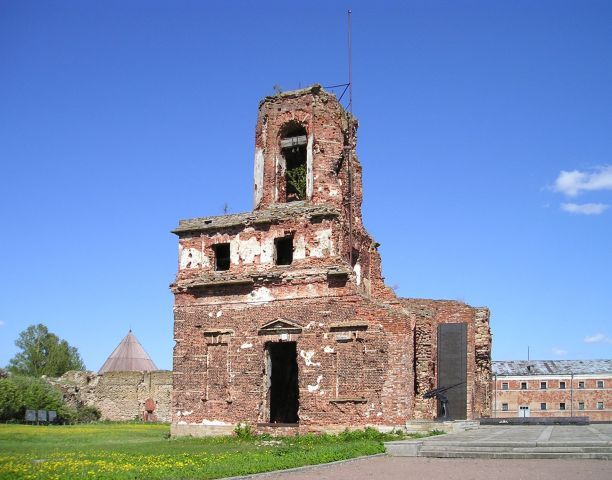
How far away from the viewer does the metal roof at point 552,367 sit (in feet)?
254

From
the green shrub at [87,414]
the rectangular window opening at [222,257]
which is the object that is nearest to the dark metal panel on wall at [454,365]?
the rectangular window opening at [222,257]

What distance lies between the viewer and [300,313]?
80.3ft

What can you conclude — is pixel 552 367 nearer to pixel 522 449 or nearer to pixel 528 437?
pixel 528 437

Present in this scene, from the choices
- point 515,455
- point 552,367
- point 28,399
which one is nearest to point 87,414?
point 28,399

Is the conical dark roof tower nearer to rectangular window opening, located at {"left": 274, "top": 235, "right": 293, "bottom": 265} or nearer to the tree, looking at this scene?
the tree

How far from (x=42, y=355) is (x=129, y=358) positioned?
11.6 m

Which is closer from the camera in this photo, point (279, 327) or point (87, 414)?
point (279, 327)

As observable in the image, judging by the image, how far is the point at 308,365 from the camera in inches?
944

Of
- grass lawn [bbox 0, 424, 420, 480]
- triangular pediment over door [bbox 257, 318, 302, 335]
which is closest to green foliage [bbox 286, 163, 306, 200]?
triangular pediment over door [bbox 257, 318, 302, 335]

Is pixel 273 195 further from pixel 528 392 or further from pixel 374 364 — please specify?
pixel 528 392

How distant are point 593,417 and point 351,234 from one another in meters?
60.6

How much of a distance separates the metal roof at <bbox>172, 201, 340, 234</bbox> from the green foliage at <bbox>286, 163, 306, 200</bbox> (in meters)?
1.31

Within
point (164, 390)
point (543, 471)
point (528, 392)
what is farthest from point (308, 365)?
point (528, 392)

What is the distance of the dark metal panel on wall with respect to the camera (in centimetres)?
2852
